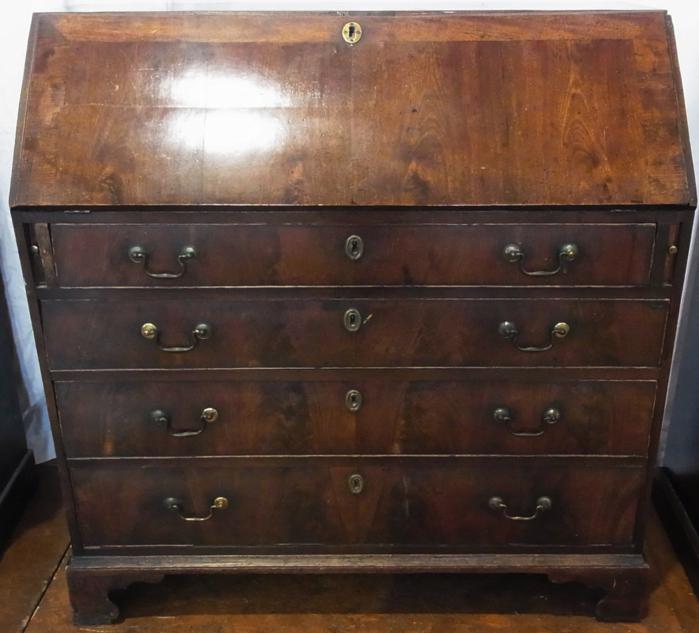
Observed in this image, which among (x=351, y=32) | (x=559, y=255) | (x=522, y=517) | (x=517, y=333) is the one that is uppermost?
(x=351, y=32)

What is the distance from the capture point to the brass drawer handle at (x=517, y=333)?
1.42 meters

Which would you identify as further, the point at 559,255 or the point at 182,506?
the point at 182,506

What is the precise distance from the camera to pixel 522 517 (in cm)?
159

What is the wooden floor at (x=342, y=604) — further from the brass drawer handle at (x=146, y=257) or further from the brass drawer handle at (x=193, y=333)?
the brass drawer handle at (x=146, y=257)

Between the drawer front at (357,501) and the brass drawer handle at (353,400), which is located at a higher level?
the brass drawer handle at (353,400)

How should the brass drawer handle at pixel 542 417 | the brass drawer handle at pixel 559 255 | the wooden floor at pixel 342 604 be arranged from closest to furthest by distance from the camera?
the brass drawer handle at pixel 559 255
the brass drawer handle at pixel 542 417
the wooden floor at pixel 342 604

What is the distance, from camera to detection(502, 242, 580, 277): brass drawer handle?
1.35 meters

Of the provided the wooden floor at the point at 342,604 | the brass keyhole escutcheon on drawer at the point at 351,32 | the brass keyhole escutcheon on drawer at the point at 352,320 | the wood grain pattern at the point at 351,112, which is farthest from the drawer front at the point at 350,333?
the wooden floor at the point at 342,604

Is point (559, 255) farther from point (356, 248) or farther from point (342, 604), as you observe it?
point (342, 604)

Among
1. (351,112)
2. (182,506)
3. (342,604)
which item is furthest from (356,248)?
(342,604)

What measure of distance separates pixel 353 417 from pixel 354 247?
0.35 metres

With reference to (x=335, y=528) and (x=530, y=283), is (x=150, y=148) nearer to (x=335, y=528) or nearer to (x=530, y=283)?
(x=530, y=283)

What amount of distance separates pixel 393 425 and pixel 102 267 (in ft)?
2.00

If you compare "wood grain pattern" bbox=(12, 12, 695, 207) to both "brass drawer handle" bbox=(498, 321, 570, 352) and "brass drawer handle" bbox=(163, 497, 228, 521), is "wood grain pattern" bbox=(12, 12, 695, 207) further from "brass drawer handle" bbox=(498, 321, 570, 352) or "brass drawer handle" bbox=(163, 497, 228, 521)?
"brass drawer handle" bbox=(163, 497, 228, 521)
